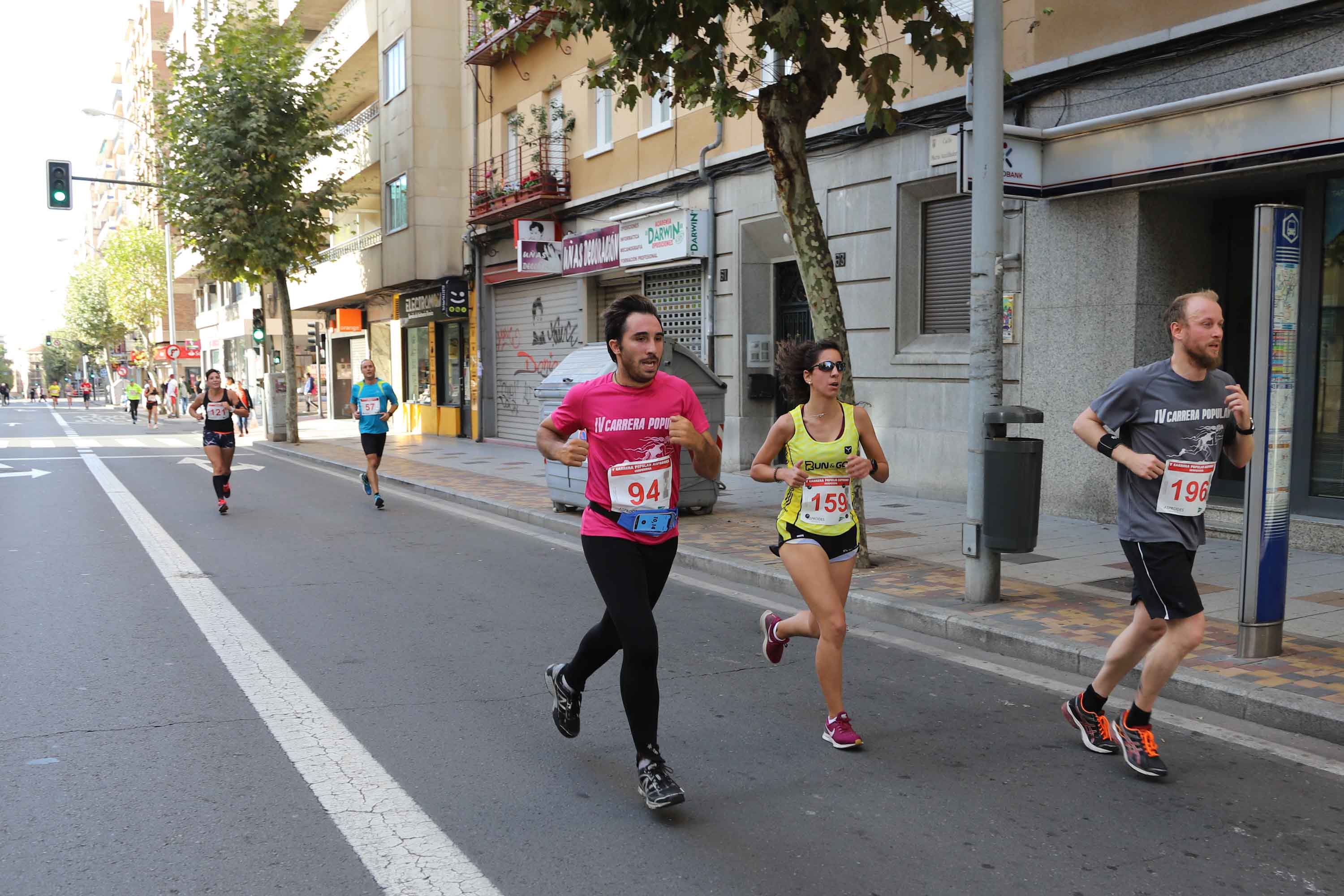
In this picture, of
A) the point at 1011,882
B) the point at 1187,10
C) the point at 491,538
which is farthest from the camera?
the point at 491,538

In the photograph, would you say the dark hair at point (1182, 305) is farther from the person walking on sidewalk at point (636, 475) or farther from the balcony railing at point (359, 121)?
the balcony railing at point (359, 121)

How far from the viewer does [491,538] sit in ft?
34.9

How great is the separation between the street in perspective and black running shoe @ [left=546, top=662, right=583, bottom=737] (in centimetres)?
19

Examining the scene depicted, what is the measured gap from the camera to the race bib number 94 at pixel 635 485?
394 cm

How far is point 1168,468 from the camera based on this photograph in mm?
4199

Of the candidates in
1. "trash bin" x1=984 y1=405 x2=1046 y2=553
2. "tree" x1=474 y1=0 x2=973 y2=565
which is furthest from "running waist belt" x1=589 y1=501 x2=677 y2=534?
"tree" x1=474 y1=0 x2=973 y2=565

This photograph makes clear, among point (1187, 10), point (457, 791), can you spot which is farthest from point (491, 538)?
point (1187, 10)

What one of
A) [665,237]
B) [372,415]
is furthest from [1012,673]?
[665,237]

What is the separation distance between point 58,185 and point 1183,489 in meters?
25.6

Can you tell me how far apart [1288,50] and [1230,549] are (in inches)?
155

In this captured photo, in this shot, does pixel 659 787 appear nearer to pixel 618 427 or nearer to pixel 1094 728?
pixel 618 427

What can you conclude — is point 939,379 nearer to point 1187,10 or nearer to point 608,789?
point 1187,10

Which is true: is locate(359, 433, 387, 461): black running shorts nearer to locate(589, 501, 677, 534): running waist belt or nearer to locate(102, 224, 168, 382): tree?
locate(589, 501, 677, 534): running waist belt

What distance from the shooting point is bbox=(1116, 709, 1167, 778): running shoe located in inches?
163
